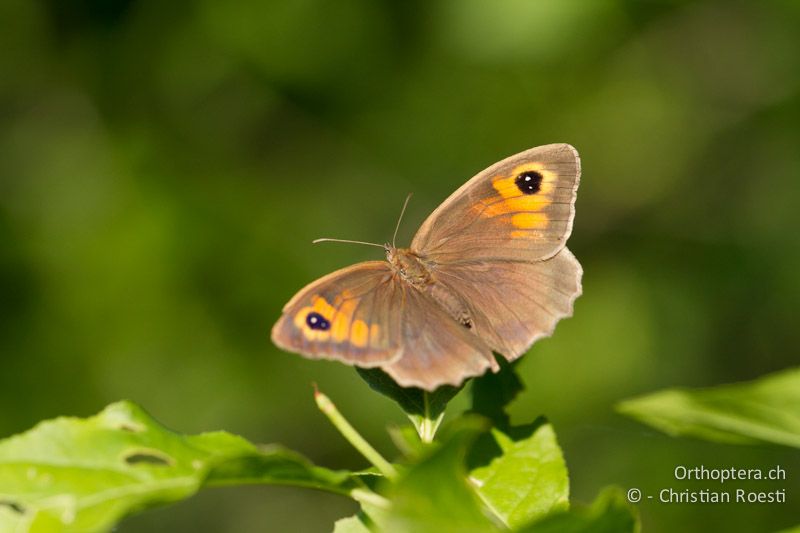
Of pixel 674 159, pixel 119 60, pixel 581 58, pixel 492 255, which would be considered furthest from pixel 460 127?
pixel 492 255

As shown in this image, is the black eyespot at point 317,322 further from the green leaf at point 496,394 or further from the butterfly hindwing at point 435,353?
the green leaf at point 496,394

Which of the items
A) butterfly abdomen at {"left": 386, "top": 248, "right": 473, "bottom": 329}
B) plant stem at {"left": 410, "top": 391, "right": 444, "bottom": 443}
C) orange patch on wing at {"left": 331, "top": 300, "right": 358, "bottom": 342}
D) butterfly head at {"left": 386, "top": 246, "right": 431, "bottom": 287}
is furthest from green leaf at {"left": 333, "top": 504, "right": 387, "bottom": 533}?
butterfly head at {"left": 386, "top": 246, "right": 431, "bottom": 287}

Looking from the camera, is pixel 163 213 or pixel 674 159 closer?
pixel 163 213

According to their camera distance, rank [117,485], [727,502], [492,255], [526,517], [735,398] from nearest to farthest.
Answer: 1. [117,485]
2. [526,517]
3. [735,398]
4. [492,255]
5. [727,502]

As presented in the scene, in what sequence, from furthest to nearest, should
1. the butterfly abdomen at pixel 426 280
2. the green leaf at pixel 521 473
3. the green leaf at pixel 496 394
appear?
1. the butterfly abdomen at pixel 426 280
2. the green leaf at pixel 496 394
3. the green leaf at pixel 521 473

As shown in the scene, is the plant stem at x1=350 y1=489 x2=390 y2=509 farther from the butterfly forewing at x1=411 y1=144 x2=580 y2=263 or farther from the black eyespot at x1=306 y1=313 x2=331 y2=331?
the butterfly forewing at x1=411 y1=144 x2=580 y2=263

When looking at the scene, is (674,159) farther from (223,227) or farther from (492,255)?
(492,255)

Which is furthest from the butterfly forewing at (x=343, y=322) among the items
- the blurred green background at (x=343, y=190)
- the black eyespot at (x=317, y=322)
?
the blurred green background at (x=343, y=190)

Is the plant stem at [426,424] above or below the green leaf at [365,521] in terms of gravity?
above
